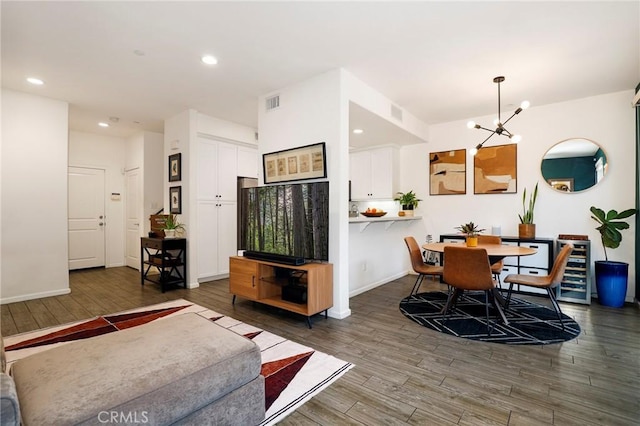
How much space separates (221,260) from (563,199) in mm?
5542

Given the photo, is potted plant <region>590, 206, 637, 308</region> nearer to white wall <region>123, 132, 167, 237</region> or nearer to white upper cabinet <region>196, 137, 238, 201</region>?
white upper cabinet <region>196, 137, 238, 201</region>

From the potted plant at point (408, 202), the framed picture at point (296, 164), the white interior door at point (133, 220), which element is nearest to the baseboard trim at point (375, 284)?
the potted plant at point (408, 202)

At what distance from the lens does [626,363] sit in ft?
7.68

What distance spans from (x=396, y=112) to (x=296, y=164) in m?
1.86

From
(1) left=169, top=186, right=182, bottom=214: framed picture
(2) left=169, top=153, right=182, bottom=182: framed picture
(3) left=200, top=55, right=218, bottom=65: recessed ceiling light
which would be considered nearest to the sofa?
(3) left=200, top=55, right=218, bottom=65: recessed ceiling light

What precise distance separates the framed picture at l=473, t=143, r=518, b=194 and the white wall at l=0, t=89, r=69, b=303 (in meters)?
6.45

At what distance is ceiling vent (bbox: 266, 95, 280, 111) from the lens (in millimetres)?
3898

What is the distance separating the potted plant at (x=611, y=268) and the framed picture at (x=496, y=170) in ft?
3.68

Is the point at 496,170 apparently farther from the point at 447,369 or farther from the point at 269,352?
the point at 269,352

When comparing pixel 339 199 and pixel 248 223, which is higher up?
pixel 339 199

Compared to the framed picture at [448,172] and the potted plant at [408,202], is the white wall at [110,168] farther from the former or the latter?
the framed picture at [448,172]

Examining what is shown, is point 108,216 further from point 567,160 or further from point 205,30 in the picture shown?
point 567,160

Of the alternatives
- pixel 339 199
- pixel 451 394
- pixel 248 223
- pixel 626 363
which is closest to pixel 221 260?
pixel 248 223

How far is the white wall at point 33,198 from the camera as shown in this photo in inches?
154
